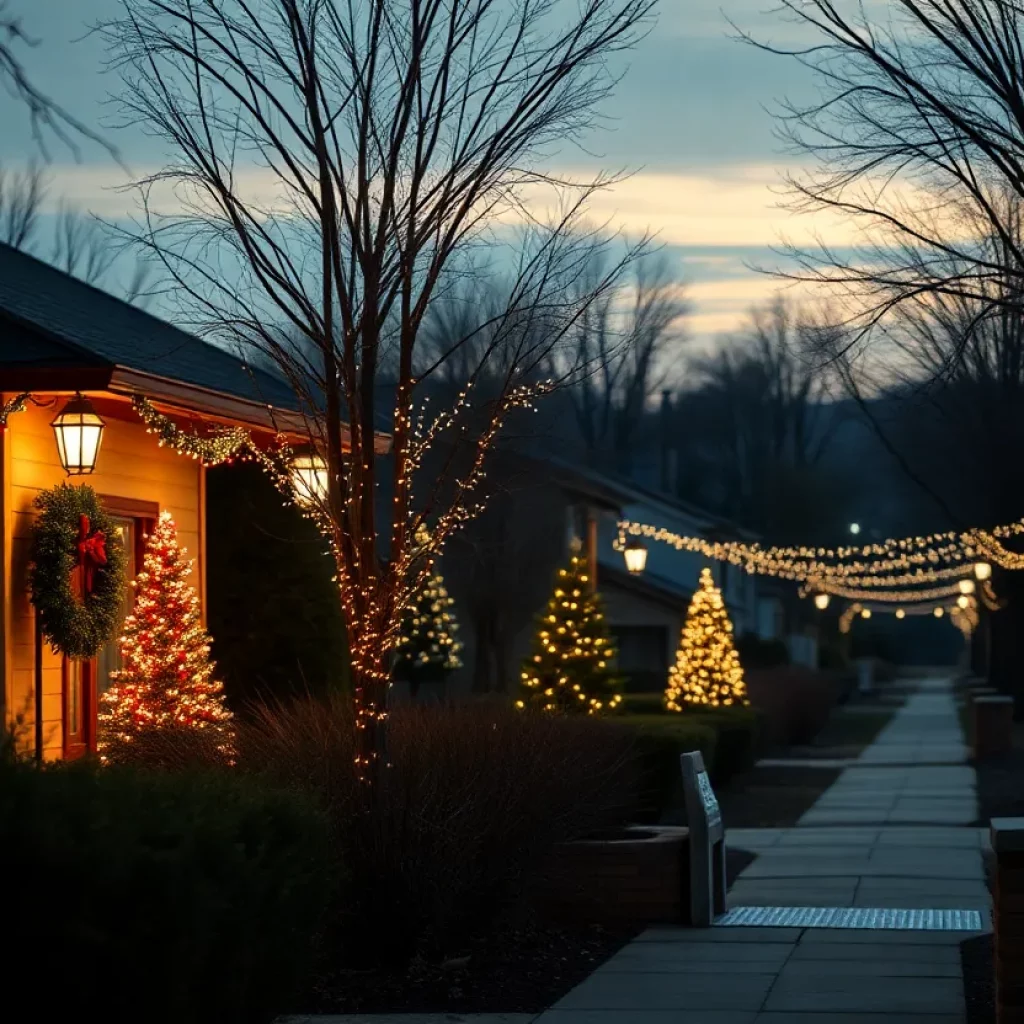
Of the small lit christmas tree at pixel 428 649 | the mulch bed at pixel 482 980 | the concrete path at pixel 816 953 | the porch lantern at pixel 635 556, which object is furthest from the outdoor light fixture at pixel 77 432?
the small lit christmas tree at pixel 428 649

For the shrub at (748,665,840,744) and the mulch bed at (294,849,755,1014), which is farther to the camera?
the shrub at (748,665,840,744)

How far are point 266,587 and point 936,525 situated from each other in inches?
1906

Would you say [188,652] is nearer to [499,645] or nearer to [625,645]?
[499,645]

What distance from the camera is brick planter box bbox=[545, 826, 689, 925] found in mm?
11109

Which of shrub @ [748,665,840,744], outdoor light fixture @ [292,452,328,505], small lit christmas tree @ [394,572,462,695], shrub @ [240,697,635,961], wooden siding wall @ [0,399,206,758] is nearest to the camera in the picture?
shrub @ [240,697,635,961]

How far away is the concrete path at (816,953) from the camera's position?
836cm

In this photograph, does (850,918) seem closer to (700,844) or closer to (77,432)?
(700,844)

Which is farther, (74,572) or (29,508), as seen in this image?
(74,572)

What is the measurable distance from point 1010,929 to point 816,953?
300cm

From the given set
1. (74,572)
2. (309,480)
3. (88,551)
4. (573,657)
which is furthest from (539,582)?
(88,551)

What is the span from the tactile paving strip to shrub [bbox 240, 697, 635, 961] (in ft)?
4.89

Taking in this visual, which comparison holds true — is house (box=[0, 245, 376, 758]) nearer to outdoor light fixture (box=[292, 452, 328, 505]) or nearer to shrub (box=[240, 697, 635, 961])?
outdoor light fixture (box=[292, 452, 328, 505])

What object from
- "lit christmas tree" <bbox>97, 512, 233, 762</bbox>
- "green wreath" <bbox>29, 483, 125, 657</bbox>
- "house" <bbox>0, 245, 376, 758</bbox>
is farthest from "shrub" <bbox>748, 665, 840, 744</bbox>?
"green wreath" <bbox>29, 483, 125, 657</bbox>

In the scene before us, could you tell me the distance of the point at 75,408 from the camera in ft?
39.6
